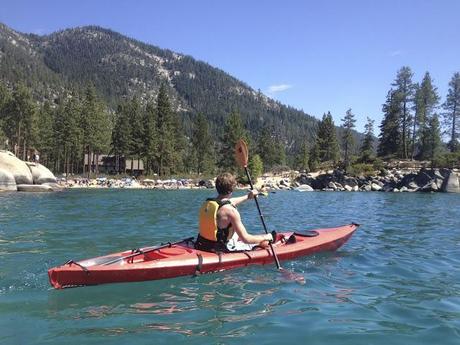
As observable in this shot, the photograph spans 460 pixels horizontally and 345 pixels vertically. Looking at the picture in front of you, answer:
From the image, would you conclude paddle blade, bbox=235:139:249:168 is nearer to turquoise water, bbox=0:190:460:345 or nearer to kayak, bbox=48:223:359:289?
kayak, bbox=48:223:359:289

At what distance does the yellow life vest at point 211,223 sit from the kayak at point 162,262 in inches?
13.4

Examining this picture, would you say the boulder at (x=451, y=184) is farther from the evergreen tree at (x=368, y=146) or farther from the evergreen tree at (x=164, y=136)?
the evergreen tree at (x=164, y=136)

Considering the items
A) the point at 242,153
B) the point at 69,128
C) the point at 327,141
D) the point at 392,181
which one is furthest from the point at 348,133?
the point at 242,153

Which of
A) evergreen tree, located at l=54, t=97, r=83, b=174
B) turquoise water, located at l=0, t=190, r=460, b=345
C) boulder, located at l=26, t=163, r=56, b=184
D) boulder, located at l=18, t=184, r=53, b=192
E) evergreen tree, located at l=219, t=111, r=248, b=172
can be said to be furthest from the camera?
evergreen tree, located at l=219, t=111, r=248, b=172

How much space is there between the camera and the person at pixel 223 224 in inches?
353

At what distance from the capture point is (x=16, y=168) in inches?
1593

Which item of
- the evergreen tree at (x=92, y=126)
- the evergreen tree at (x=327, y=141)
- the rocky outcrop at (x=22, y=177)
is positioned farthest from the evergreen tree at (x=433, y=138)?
the rocky outcrop at (x=22, y=177)

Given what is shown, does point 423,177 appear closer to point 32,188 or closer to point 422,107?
point 422,107

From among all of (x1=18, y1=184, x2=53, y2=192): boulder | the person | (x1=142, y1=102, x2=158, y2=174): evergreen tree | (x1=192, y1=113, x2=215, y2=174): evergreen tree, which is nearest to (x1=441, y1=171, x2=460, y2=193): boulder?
(x1=142, y1=102, x2=158, y2=174): evergreen tree

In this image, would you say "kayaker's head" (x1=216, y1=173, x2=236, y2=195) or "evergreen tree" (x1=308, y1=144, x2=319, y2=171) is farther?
"evergreen tree" (x1=308, y1=144, x2=319, y2=171)

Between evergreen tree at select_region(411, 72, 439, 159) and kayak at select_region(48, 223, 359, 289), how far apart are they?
Result: 66849mm

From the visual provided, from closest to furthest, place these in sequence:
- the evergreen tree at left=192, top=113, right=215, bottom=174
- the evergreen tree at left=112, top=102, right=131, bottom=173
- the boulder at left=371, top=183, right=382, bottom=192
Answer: the boulder at left=371, top=183, right=382, bottom=192 < the evergreen tree at left=112, top=102, right=131, bottom=173 < the evergreen tree at left=192, top=113, right=215, bottom=174

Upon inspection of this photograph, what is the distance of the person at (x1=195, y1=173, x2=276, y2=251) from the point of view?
8961 mm

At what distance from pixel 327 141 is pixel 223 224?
80379 mm
